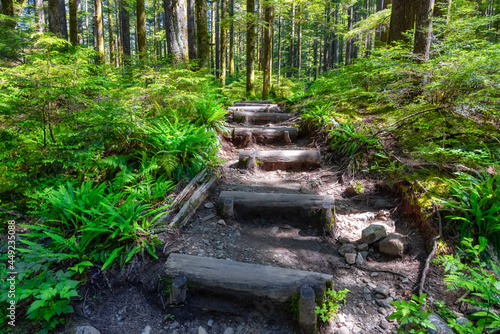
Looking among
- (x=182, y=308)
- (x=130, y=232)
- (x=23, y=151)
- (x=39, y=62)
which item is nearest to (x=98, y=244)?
(x=130, y=232)

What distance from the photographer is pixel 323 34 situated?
26.3m

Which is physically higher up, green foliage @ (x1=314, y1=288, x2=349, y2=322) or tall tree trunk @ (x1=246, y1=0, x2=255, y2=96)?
tall tree trunk @ (x1=246, y1=0, x2=255, y2=96)

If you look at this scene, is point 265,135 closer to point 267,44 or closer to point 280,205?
point 280,205

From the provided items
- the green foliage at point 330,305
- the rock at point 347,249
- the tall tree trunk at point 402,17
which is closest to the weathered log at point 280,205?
the rock at point 347,249

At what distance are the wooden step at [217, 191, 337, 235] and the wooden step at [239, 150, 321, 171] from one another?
1404 mm

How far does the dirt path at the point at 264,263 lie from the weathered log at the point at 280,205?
85 mm

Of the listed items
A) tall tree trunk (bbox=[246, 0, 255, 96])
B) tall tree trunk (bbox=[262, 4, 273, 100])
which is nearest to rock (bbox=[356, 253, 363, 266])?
tall tree trunk (bbox=[246, 0, 255, 96])

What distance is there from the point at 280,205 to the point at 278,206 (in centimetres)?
3

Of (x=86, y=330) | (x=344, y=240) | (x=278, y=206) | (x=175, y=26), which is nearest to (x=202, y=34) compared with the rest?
(x=175, y=26)

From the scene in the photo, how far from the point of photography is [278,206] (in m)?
3.54

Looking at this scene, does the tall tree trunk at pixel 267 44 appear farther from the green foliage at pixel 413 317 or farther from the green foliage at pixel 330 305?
the green foliage at pixel 413 317

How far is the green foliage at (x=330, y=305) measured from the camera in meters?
2.10

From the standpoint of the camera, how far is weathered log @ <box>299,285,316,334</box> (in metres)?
2.06

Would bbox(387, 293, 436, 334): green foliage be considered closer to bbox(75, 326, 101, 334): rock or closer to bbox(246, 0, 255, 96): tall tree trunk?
bbox(75, 326, 101, 334): rock
